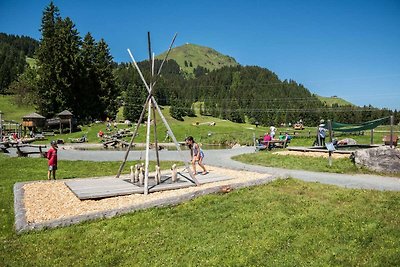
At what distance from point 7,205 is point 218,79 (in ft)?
553

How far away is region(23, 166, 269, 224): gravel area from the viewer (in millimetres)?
10141

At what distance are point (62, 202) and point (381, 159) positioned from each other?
14354 millimetres

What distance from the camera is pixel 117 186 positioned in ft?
43.5

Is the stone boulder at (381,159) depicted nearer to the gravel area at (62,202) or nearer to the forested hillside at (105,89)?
the gravel area at (62,202)

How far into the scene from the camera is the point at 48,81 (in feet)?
193

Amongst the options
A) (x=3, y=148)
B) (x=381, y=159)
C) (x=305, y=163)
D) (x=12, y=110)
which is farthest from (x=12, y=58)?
(x=381, y=159)

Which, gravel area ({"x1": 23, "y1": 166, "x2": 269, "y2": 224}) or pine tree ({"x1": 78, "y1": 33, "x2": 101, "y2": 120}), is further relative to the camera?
pine tree ({"x1": 78, "y1": 33, "x2": 101, "y2": 120})

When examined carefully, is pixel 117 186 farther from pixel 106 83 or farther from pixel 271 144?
pixel 106 83

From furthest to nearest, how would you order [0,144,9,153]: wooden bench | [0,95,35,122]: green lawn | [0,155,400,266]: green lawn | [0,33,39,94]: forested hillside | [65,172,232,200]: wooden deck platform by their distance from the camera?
[0,33,39,94]: forested hillside < [0,95,35,122]: green lawn < [0,144,9,153]: wooden bench < [65,172,232,200]: wooden deck platform < [0,155,400,266]: green lawn

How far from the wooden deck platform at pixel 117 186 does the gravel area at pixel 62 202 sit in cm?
21

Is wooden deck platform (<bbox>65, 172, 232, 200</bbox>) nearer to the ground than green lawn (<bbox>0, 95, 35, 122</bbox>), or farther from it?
nearer to the ground

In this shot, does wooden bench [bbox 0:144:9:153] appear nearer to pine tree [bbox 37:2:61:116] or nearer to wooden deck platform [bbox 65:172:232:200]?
wooden deck platform [bbox 65:172:232:200]

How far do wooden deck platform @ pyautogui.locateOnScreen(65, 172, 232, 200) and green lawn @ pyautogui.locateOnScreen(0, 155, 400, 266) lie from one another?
198cm

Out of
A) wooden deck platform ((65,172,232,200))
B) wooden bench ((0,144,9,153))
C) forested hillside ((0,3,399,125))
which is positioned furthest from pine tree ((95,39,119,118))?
wooden deck platform ((65,172,232,200))
